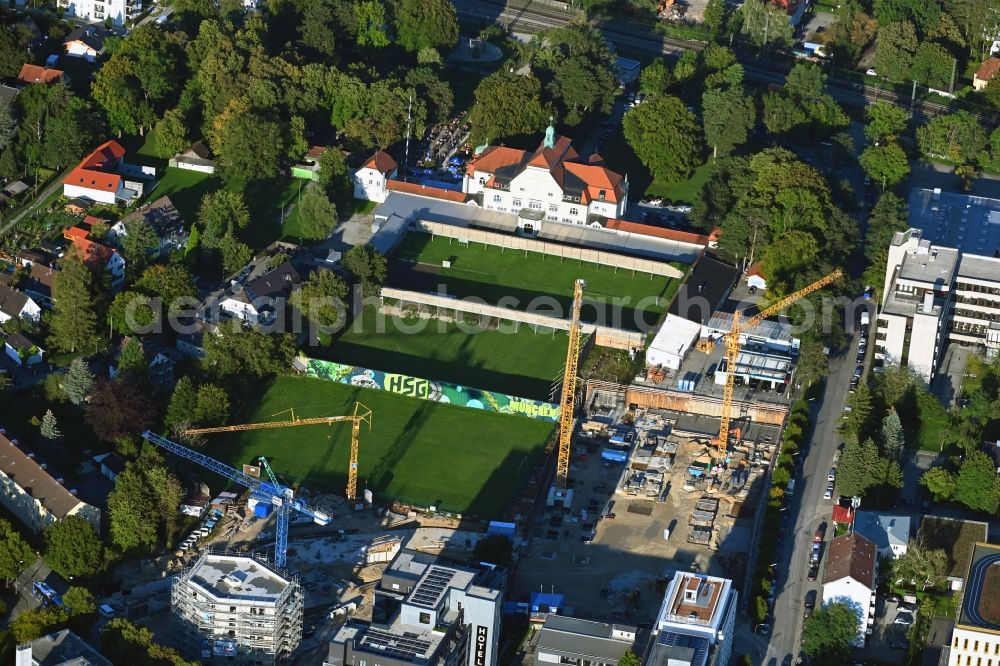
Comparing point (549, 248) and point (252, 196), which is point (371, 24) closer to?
point (252, 196)

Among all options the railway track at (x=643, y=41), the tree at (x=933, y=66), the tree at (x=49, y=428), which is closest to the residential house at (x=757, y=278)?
the railway track at (x=643, y=41)

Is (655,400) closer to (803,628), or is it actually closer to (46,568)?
(803,628)

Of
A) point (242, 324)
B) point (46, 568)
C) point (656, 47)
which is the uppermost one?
point (656, 47)

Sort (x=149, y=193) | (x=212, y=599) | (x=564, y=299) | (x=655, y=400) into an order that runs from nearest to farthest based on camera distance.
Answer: (x=212, y=599) → (x=655, y=400) → (x=564, y=299) → (x=149, y=193)

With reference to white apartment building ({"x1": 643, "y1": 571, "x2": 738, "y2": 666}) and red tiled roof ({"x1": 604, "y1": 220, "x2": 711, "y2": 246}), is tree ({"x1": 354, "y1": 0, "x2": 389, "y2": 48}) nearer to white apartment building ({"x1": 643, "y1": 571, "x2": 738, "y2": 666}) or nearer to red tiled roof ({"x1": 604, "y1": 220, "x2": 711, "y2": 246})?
red tiled roof ({"x1": 604, "y1": 220, "x2": 711, "y2": 246})

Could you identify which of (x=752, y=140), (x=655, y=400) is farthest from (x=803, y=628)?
(x=752, y=140)

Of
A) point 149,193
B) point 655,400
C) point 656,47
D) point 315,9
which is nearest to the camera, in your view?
point 655,400

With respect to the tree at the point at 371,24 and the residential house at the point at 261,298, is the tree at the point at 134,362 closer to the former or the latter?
the residential house at the point at 261,298

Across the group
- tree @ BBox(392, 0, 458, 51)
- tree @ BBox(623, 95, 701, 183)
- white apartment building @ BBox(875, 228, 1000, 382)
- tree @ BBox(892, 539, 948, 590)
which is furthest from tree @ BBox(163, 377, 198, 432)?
tree @ BBox(392, 0, 458, 51)

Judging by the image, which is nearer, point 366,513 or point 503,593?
point 503,593
